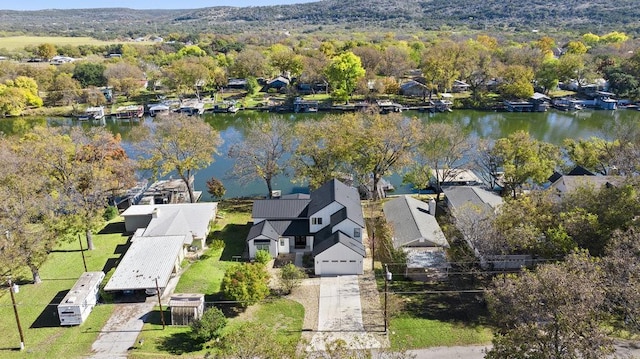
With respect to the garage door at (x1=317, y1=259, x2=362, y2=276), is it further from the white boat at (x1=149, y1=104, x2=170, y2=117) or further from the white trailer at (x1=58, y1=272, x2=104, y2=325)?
the white boat at (x1=149, y1=104, x2=170, y2=117)

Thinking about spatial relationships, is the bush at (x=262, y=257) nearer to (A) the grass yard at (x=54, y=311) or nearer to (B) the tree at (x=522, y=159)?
(A) the grass yard at (x=54, y=311)

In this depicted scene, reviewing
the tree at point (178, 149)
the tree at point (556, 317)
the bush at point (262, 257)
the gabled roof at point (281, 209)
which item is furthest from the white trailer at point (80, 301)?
the tree at point (556, 317)

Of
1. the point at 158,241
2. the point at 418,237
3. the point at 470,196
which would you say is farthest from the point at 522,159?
the point at 158,241

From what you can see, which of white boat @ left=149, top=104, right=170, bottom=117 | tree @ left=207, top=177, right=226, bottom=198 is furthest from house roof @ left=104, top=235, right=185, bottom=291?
white boat @ left=149, top=104, right=170, bottom=117

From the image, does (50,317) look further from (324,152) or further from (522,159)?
(522,159)

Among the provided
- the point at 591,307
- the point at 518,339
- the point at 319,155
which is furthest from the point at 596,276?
the point at 319,155
